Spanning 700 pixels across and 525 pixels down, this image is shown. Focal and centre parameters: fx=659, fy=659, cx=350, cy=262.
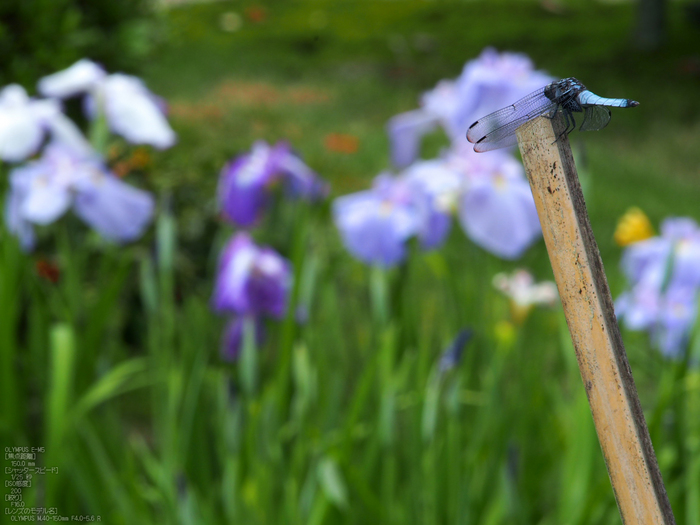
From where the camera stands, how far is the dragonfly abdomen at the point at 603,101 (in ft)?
0.83

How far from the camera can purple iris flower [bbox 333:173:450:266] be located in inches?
54.0

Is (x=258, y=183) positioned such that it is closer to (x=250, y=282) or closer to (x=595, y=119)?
(x=250, y=282)

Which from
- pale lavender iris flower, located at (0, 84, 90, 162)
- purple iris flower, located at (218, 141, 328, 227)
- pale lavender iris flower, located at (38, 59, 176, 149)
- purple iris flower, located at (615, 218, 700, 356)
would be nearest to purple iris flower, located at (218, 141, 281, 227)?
purple iris flower, located at (218, 141, 328, 227)

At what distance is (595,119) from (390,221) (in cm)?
106

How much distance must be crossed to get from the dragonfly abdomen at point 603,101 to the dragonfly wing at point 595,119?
58 mm

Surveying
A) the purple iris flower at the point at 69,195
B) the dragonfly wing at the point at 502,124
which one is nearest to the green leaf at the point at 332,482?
the purple iris flower at the point at 69,195

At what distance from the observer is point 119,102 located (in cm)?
139

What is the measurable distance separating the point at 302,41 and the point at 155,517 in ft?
38.5

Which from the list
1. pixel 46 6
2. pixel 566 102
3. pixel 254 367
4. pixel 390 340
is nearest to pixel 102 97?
pixel 254 367

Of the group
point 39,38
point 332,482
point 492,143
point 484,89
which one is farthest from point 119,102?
point 39,38

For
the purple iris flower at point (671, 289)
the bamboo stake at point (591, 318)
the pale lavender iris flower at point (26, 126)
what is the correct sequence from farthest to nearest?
the purple iris flower at point (671, 289) → the pale lavender iris flower at point (26, 126) → the bamboo stake at point (591, 318)

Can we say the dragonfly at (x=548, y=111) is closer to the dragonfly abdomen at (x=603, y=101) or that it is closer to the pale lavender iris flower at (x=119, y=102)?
the dragonfly abdomen at (x=603, y=101)

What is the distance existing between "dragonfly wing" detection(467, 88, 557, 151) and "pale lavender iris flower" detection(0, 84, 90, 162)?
1220 millimetres

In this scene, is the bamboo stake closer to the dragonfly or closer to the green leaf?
the dragonfly
